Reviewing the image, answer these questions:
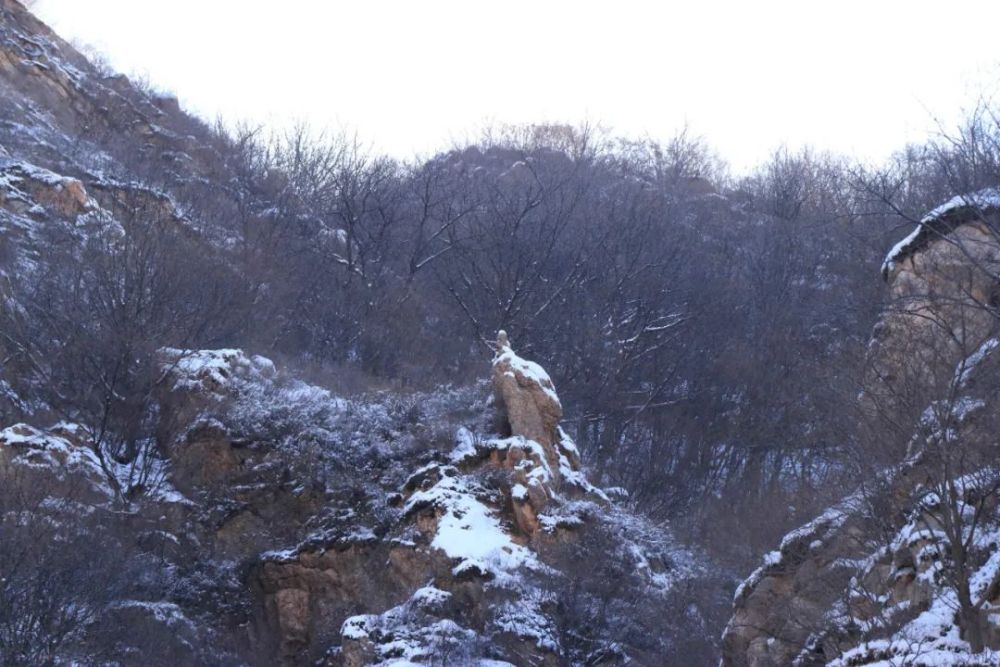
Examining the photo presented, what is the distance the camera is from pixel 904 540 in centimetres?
948

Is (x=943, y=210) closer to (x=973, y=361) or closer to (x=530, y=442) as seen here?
(x=973, y=361)

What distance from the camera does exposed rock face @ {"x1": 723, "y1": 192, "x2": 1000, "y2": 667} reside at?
8.75 m

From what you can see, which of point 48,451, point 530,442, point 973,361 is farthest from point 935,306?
point 48,451

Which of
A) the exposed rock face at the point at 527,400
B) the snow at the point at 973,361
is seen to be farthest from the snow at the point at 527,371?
the snow at the point at 973,361

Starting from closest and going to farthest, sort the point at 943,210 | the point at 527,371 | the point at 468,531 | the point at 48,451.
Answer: the point at 943,210 < the point at 48,451 < the point at 468,531 < the point at 527,371

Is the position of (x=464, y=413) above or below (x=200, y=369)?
below

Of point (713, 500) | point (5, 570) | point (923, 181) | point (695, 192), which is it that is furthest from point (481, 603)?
point (695, 192)

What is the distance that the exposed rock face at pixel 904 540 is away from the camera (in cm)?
875

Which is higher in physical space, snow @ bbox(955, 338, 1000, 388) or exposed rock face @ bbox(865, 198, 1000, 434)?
exposed rock face @ bbox(865, 198, 1000, 434)

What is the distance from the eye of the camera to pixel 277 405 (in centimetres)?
1734

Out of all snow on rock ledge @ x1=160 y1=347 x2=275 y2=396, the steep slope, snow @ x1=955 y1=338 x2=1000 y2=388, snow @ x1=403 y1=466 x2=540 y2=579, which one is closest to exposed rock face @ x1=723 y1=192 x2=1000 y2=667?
snow @ x1=955 y1=338 x2=1000 y2=388

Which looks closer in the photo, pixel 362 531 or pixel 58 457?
pixel 58 457

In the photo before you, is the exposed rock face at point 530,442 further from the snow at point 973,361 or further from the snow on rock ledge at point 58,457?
the snow at point 973,361

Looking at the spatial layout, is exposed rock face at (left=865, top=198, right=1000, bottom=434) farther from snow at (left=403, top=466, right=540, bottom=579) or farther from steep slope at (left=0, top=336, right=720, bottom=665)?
snow at (left=403, top=466, right=540, bottom=579)
